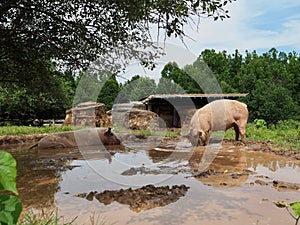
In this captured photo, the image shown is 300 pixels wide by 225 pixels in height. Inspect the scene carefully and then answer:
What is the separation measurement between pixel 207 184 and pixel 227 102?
6.94 meters

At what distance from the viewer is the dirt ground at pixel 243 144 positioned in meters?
8.45

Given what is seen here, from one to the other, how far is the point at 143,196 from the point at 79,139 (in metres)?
7.45

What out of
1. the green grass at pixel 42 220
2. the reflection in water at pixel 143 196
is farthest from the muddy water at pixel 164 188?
the green grass at pixel 42 220

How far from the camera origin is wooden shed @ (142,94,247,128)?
20.1 meters

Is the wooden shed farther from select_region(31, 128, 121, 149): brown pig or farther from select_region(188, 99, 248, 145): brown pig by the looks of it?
select_region(31, 128, 121, 149): brown pig

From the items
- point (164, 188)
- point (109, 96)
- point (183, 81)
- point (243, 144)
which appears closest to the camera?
point (164, 188)

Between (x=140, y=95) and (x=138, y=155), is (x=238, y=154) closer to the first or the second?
(x=138, y=155)

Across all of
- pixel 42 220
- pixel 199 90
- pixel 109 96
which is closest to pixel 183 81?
pixel 199 90

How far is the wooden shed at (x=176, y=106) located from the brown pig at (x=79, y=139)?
8205mm

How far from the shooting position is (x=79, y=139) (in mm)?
11438

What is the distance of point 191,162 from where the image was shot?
754cm

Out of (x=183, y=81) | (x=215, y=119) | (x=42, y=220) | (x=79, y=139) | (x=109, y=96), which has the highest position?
(x=183, y=81)

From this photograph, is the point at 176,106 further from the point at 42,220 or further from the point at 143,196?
the point at 42,220

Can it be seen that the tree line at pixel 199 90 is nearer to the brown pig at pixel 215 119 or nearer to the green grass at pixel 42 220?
the brown pig at pixel 215 119
